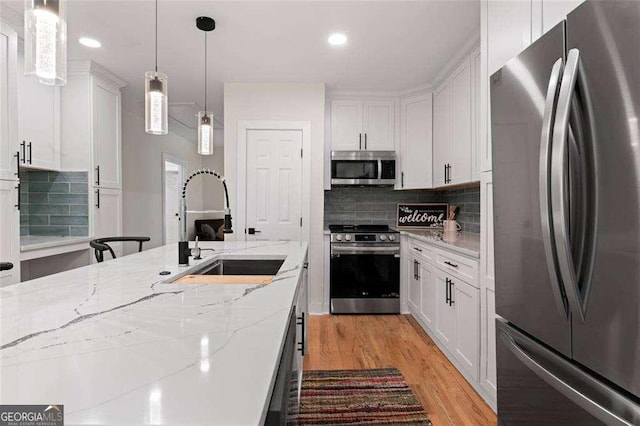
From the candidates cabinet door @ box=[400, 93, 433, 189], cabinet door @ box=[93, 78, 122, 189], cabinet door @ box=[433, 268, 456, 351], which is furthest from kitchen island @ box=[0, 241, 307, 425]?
cabinet door @ box=[400, 93, 433, 189]

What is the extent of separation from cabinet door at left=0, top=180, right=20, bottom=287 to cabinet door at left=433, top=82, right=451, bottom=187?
146 inches

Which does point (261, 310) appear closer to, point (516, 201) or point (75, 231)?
point (516, 201)

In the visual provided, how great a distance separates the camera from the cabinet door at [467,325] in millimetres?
2119

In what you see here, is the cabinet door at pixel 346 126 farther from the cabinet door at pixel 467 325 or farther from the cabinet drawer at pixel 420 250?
the cabinet door at pixel 467 325

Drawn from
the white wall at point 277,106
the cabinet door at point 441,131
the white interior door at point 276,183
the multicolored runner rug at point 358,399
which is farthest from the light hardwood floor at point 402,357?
the cabinet door at point 441,131

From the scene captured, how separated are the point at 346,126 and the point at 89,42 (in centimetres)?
258

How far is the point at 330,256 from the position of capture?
380 cm

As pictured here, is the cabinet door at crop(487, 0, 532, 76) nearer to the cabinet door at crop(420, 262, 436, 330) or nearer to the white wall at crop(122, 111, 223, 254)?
the cabinet door at crop(420, 262, 436, 330)

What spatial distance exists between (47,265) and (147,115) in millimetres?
2549

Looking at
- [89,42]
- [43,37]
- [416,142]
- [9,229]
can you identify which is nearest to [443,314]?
[416,142]

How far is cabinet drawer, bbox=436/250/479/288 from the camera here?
216 centimetres

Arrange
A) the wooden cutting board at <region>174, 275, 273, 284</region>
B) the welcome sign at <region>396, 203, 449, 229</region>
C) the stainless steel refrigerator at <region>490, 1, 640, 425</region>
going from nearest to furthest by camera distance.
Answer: the stainless steel refrigerator at <region>490, 1, 640, 425</region> → the wooden cutting board at <region>174, 275, 273, 284</region> → the welcome sign at <region>396, 203, 449, 229</region>

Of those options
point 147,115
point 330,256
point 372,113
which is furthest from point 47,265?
point 372,113

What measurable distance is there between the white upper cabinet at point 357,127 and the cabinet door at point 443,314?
1750 millimetres
